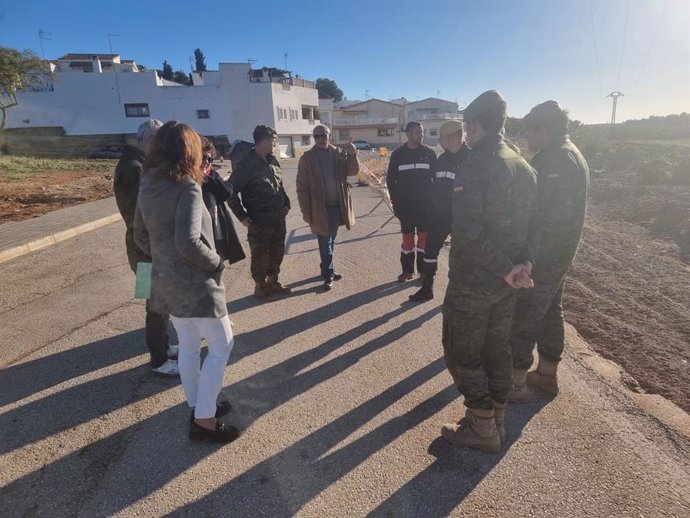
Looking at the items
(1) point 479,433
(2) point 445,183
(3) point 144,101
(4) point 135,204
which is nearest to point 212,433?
(1) point 479,433

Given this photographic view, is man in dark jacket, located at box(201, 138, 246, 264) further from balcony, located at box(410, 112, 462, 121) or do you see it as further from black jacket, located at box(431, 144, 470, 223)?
balcony, located at box(410, 112, 462, 121)

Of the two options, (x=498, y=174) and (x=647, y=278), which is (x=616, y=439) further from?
(x=647, y=278)

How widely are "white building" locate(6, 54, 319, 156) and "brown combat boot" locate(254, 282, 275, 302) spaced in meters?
39.7

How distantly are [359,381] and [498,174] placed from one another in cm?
198

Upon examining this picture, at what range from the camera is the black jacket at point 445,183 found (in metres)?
4.46

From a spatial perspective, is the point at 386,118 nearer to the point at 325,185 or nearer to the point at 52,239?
the point at 52,239

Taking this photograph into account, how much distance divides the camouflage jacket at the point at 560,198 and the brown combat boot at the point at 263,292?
3.20m

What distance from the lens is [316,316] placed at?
14.7 feet

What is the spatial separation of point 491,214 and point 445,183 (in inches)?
95.9

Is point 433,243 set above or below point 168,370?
above

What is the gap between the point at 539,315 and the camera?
2785 millimetres

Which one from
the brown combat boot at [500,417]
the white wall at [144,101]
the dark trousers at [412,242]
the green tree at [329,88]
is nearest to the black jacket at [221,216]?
the dark trousers at [412,242]

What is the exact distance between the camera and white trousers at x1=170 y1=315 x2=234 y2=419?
7.79 feet

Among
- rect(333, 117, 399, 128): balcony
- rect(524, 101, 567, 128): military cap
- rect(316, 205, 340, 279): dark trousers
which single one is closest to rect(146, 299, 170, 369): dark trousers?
rect(316, 205, 340, 279): dark trousers
